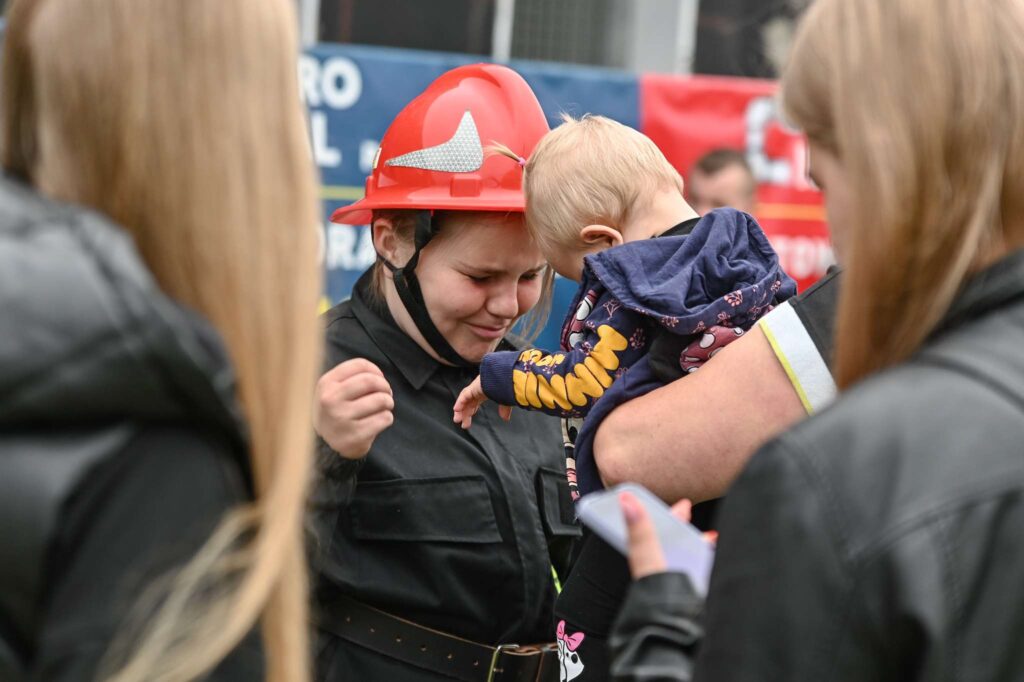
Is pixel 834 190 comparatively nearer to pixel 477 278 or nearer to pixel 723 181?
pixel 477 278

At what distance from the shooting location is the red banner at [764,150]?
6793 mm

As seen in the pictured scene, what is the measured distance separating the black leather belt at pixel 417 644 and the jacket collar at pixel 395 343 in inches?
21.5

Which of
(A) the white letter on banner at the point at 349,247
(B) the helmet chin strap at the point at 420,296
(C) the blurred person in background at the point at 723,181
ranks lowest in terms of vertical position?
(A) the white letter on banner at the point at 349,247

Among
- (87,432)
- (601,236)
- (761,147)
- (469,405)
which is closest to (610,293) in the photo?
(601,236)

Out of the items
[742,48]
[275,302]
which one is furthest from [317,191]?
[742,48]

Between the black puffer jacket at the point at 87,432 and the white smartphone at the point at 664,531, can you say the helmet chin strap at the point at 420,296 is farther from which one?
the black puffer jacket at the point at 87,432

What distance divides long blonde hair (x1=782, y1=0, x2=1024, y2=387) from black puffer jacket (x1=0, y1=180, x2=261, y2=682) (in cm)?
74

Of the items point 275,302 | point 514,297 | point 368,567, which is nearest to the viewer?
point 275,302

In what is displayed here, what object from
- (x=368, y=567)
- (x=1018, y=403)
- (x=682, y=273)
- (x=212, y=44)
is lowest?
(x=368, y=567)

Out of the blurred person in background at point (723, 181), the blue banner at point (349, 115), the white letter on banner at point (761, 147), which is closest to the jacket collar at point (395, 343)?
the blue banner at point (349, 115)

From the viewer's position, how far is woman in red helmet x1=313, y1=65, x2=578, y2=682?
2.88 metres

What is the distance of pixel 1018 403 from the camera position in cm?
144

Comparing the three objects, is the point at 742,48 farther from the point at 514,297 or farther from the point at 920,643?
the point at 920,643

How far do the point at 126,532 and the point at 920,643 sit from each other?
Result: 822 millimetres
